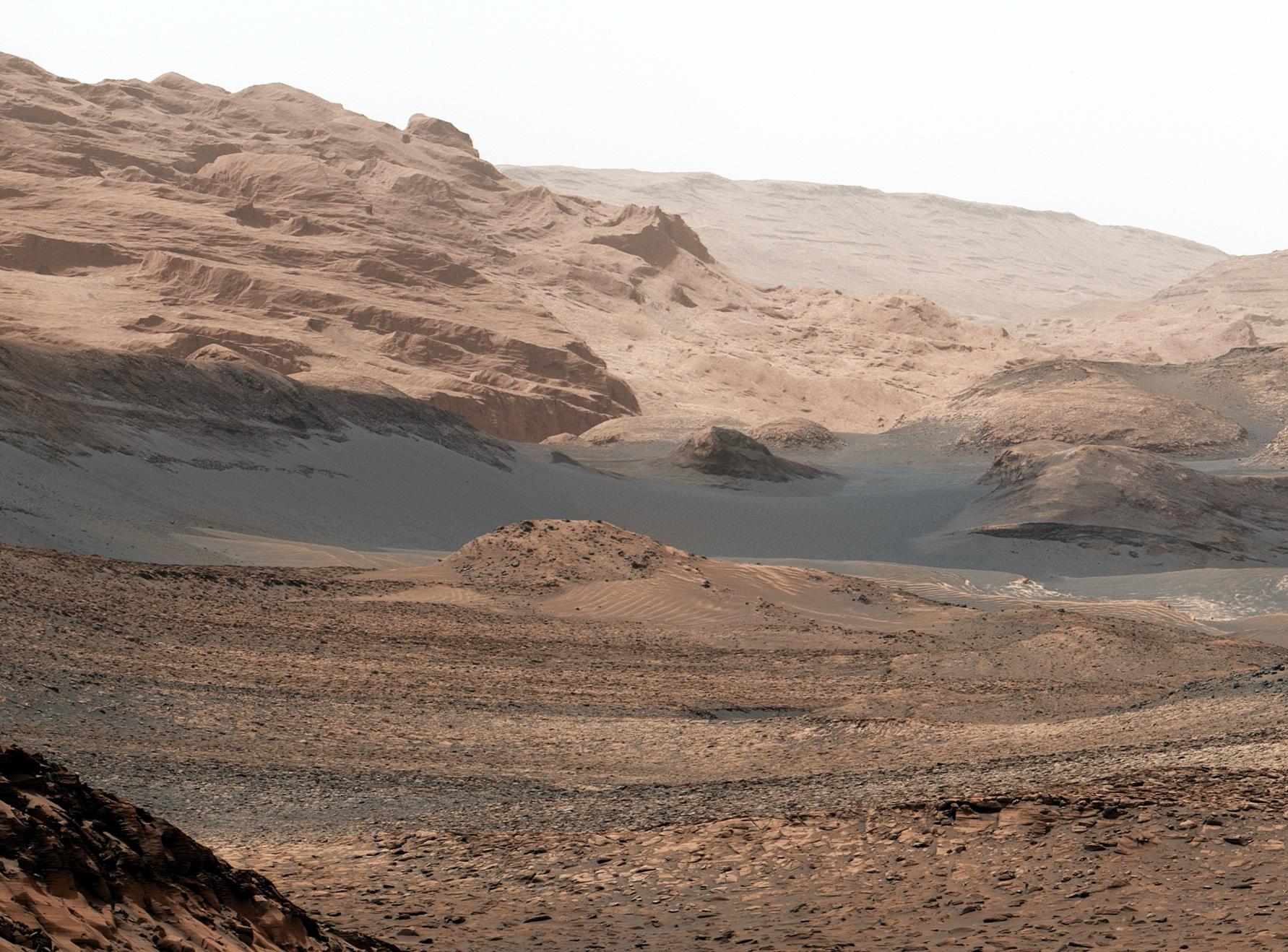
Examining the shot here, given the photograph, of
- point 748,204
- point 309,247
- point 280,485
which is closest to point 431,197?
point 309,247

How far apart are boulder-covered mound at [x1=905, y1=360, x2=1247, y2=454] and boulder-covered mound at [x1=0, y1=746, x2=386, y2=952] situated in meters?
36.8

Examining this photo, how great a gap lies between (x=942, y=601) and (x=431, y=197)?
49.0m

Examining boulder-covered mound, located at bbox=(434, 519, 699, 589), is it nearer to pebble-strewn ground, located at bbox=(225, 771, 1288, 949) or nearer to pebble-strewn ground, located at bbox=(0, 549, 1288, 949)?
pebble-strewn ground, located at bbox=(0, 549, 1288, 949)

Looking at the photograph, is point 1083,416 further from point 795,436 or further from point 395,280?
point 395,280

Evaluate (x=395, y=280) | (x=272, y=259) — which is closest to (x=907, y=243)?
(x=395, y=280)

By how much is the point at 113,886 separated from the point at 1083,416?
1605 inches

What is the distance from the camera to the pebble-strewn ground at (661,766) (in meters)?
4.50

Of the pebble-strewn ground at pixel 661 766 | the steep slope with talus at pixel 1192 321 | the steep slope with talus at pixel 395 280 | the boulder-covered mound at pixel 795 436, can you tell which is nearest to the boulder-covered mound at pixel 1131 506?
the boulder-covered mound at pixel 795 436

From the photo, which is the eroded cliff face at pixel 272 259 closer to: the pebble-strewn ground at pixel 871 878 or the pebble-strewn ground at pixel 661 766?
the pebble-strewn ground at pixel 661 766

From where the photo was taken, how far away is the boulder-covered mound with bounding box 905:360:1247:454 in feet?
130

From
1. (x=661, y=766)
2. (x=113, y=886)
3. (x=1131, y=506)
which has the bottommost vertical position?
(x=661, y=766)

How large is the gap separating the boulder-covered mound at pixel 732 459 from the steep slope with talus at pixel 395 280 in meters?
9.17

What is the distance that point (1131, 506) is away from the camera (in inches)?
1092

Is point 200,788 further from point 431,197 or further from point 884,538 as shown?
point 431,197
